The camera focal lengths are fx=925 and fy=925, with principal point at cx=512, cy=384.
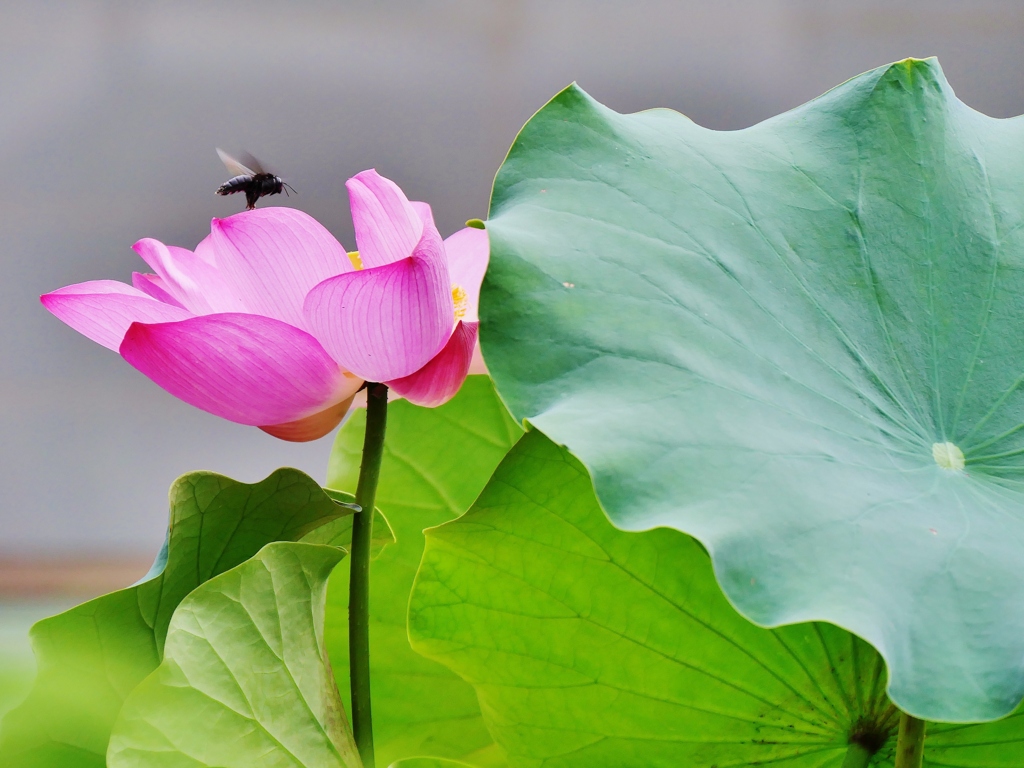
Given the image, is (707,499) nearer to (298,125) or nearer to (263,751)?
(263,751)

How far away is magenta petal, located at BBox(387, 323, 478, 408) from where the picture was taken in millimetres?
219

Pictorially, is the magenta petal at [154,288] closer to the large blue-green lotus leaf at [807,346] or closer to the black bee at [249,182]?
the large blue-green lotus leaf at [807,346]

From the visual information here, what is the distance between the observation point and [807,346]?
24 cm

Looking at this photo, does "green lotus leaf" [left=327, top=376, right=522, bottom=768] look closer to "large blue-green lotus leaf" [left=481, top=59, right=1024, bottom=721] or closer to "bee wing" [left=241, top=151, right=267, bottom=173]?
"large blue-green lotus leaf" [left=481, top=59, right=1024, bottom=721]

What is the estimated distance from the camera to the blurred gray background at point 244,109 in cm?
228

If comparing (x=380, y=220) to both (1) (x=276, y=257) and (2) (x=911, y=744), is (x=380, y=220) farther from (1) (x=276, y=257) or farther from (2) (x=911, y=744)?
(2) (x=911, y=744)

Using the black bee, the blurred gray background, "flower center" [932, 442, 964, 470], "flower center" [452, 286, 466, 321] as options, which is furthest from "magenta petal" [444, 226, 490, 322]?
the blurred gray background

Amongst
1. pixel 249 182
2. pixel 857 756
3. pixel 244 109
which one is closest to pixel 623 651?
pixel 857 756

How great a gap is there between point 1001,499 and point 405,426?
187 millimetres

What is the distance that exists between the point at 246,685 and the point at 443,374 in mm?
83

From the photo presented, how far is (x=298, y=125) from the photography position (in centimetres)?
229

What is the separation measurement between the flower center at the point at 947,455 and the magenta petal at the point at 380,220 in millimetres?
139

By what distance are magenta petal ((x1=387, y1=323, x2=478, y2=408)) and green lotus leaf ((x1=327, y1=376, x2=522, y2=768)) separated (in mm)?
89

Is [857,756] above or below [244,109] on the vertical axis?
below
